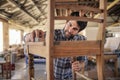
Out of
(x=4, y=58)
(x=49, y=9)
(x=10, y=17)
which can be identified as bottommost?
(x=4, y=58)

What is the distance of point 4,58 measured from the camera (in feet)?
23.3

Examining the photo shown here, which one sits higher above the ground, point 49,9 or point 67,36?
point 49,9

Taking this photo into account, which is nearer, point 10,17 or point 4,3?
point 4,3

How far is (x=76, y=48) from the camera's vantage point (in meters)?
1.19

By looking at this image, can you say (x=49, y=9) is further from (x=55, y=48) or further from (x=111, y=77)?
(x=111, y=77)

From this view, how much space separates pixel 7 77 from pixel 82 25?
17.3ft

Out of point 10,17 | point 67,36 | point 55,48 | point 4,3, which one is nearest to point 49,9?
point 55,48

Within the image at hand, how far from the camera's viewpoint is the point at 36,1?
7352mm

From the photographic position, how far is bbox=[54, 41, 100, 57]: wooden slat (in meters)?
1.15

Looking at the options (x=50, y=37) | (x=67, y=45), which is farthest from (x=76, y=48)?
(x=50, y=37)

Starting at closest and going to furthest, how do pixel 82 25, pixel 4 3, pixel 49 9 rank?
pixel 49 9 < pixel 82 25 < pixel 4 3

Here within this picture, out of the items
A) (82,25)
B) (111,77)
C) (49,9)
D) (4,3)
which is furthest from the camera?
(4,3)

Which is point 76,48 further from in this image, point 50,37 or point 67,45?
point 50,37

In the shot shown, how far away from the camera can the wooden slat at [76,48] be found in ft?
3.76
